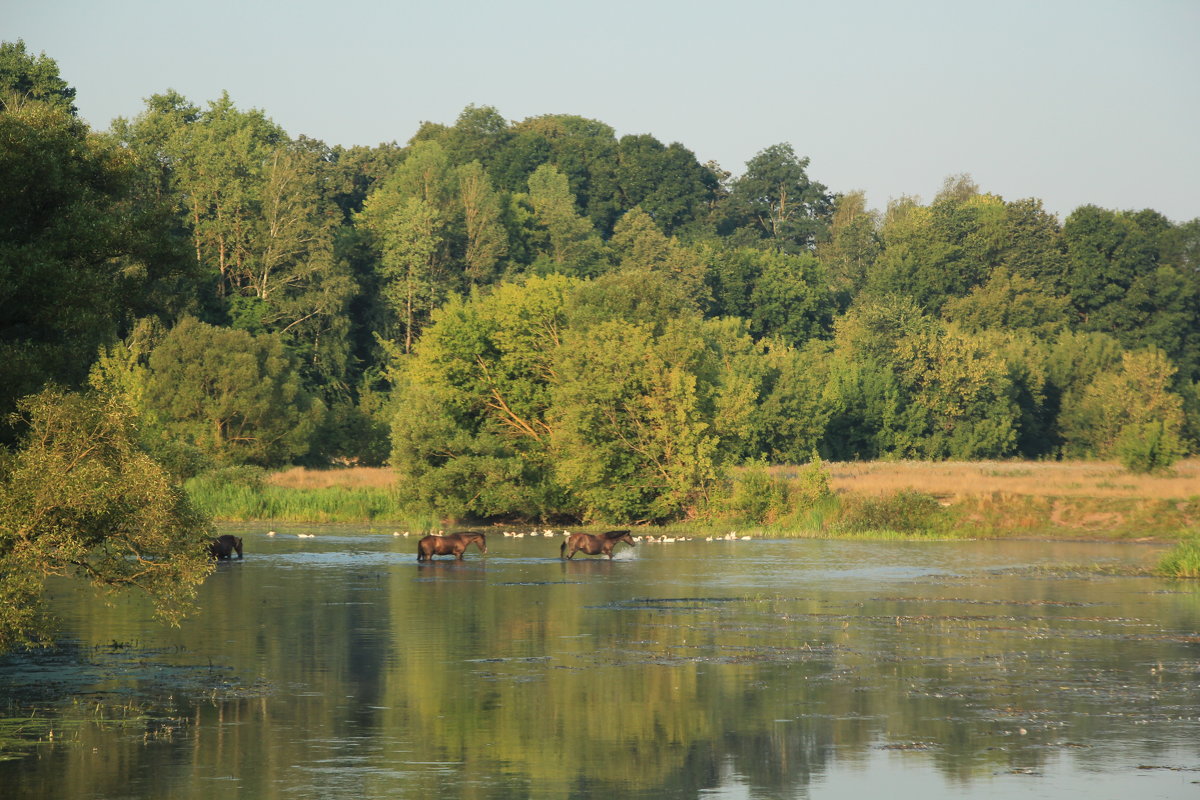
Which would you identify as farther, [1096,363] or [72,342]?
[1096,363]

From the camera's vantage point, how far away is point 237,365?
2975 inches

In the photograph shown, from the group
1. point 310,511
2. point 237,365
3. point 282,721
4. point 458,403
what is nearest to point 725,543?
point 458,403

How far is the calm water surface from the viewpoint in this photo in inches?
542

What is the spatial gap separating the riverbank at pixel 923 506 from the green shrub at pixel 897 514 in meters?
0.03

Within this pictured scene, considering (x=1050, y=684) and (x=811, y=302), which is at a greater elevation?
(x=811, y=302)

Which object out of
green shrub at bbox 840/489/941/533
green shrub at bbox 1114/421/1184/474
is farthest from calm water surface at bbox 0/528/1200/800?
green shrub at bbox 1114/421/1184/474

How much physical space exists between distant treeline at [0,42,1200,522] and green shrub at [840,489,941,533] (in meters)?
5.96

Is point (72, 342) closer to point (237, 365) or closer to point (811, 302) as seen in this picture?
point (237, 365)

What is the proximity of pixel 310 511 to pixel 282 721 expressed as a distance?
40.3 m

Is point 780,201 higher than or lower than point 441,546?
higher

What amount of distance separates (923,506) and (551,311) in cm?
1845

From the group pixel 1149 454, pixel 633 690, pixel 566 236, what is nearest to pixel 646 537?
pixel 1149 454

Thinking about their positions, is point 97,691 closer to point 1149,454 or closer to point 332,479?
point 332,479

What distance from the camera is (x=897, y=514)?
47.9m
